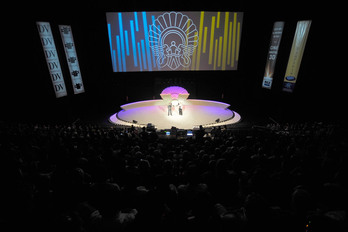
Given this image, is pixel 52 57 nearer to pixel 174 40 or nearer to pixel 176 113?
pixel 174 40

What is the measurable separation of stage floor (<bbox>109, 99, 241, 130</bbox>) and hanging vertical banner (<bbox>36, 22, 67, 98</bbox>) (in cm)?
367

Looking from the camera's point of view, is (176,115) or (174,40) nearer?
(176,115)

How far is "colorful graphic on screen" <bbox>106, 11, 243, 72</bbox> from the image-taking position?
15125 mm

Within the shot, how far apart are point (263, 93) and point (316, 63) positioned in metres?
5.32

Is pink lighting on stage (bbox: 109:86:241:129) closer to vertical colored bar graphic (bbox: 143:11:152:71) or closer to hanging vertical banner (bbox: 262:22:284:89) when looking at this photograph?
vertical colored bar graphic (bbox: 143:11:152:71)

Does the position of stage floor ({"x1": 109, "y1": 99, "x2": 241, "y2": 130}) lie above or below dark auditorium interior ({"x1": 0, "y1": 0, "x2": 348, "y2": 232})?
below

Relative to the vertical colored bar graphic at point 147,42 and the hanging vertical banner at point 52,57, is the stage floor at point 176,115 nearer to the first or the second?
the vertical colored bar graphic at point 147,42

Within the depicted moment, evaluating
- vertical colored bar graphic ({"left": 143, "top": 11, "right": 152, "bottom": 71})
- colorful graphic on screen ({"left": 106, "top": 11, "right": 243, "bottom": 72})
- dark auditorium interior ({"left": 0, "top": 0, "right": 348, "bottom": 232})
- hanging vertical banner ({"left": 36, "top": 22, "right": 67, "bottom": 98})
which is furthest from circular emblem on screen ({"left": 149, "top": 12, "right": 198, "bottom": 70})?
hanging vertical banner ({"left": 36, "top": 22, "right": 67, "bottom": 98})

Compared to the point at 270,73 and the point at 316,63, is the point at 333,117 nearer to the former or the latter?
the point at 316,63

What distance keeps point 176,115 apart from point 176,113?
1.51 feet

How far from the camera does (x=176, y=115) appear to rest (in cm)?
1462

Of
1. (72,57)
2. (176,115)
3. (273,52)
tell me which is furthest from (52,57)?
(273,52)

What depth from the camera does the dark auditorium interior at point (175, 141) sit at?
8.26ft

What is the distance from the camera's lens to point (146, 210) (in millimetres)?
2389
